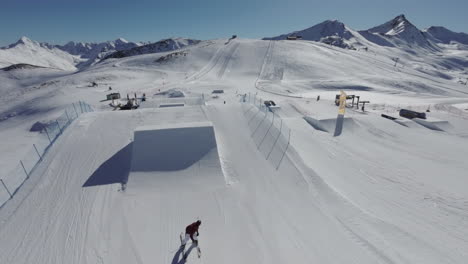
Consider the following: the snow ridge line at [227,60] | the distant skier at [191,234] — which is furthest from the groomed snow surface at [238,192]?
the snow ridge line at [227,60]

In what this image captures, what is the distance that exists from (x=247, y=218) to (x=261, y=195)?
5.60 feet

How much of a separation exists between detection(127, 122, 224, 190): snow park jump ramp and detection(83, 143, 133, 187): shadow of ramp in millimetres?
687

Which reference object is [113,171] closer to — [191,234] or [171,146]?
[171,146]

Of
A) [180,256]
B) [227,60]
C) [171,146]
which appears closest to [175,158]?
[171,146]

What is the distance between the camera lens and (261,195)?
10.6 m

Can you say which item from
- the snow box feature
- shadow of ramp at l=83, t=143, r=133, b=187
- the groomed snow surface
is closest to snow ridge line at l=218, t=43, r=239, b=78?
the groomed snow surface

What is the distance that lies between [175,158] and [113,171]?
11.5ft

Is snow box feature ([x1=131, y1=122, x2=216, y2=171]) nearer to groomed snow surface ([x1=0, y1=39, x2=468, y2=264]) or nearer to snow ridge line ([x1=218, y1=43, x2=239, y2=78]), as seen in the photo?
groomed snow surface ([x1=0, y1=39, x2=468, y2=264])

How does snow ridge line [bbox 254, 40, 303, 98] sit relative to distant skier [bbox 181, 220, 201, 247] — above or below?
above

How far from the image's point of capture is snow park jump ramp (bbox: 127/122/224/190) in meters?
11.2

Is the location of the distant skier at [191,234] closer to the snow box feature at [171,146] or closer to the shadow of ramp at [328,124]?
the snow box feature at [171,146]

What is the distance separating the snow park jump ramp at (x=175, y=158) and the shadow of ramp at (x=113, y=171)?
0.69 m

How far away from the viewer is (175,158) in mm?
12266

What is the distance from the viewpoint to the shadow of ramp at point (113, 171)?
11.2 meters
